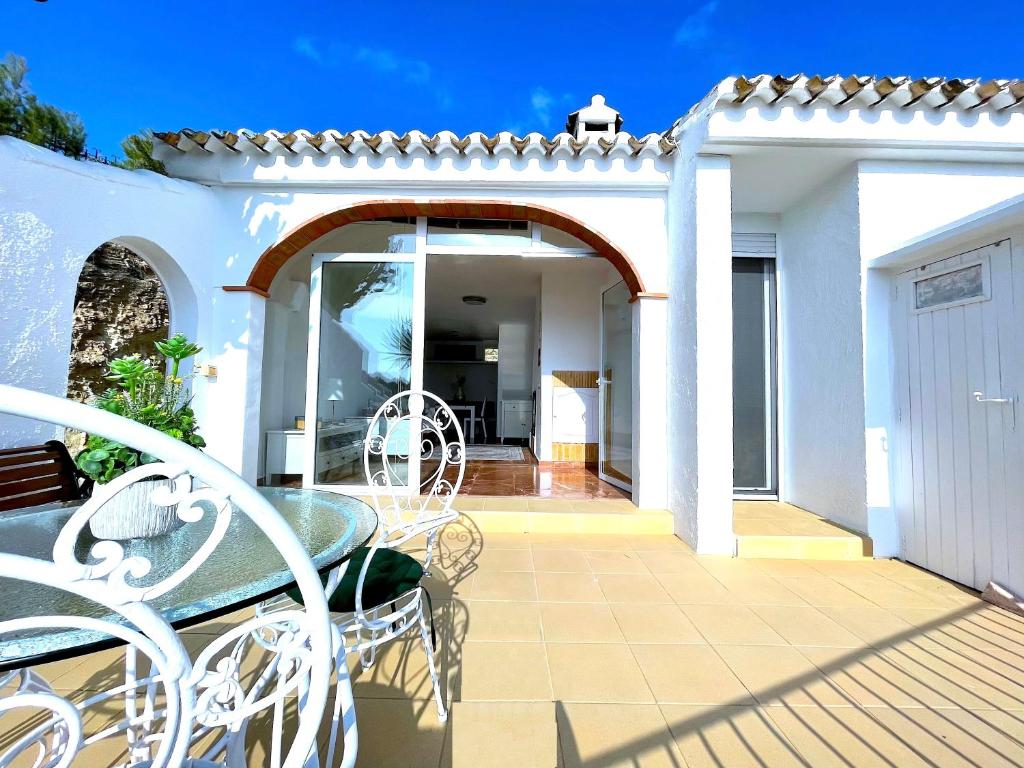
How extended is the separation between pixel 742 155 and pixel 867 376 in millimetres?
1694

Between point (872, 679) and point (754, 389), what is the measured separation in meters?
2.53

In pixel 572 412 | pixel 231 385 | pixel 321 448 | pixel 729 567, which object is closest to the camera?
pixel 729 567

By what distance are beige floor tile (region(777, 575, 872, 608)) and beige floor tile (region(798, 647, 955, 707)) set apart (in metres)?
0.46

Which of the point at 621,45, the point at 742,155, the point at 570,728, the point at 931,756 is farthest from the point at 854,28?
the point at 570,728

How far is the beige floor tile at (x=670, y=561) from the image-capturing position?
8.41 feet

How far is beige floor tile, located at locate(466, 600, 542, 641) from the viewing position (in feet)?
5.98

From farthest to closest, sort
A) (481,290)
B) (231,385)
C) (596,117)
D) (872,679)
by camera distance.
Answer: (481,290) < (596,117) < (231,385) < (872,679)

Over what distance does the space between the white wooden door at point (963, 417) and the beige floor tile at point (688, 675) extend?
1.79 metres

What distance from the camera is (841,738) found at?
4.24ft

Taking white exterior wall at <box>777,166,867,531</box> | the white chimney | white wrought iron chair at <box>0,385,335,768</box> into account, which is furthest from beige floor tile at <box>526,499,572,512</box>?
the white chimney

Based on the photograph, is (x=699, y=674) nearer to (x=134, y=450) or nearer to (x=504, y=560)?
(x=504, y=560)

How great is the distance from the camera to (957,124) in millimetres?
2746

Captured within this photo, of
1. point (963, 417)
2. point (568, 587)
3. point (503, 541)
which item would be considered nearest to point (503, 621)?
point (568, 587)

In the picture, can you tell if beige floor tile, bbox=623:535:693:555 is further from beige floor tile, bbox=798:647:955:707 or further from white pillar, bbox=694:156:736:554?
beige floor tile, bbox=798:647:955:707
